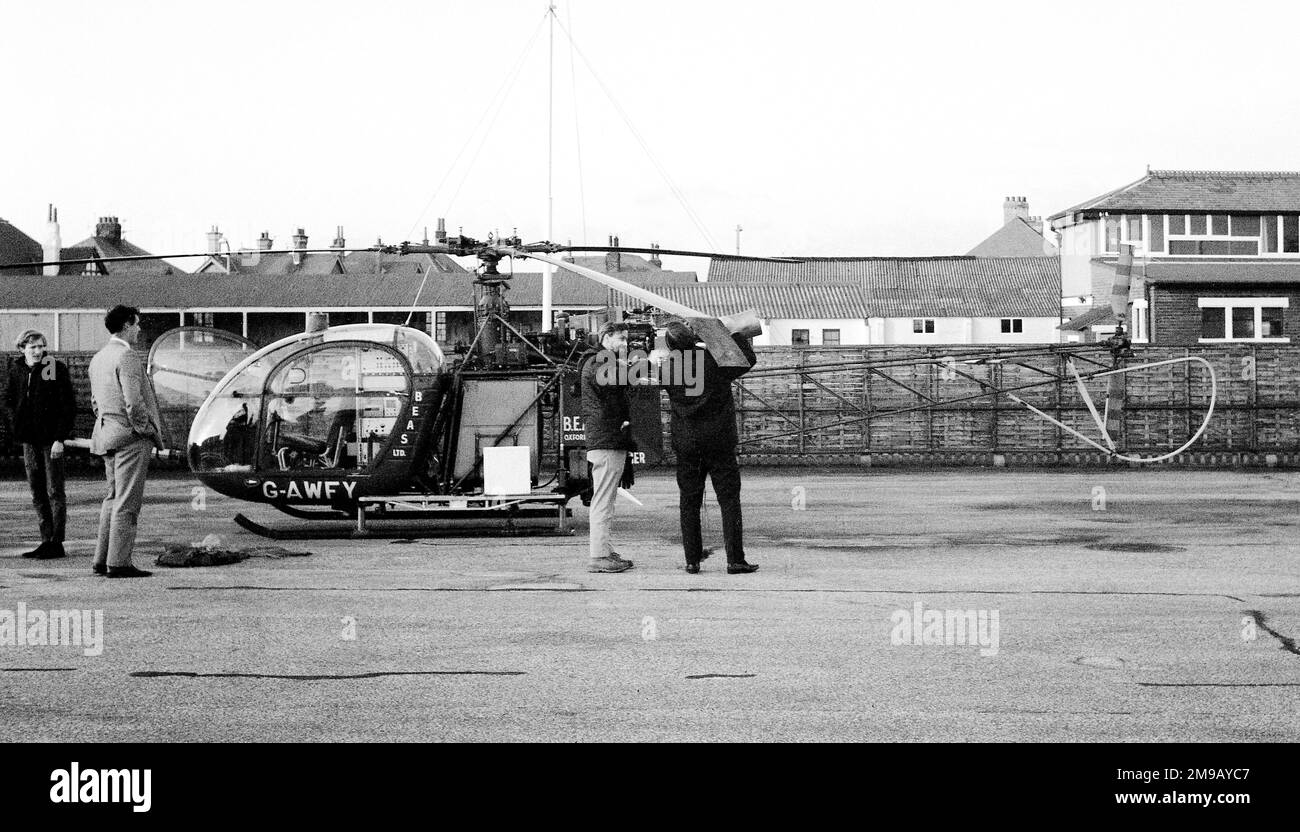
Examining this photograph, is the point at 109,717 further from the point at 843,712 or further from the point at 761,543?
the point at 761,543

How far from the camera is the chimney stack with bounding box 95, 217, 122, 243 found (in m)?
81.9

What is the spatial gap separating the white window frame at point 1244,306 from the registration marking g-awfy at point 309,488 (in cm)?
2963

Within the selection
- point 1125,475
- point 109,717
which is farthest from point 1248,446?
point 109,717

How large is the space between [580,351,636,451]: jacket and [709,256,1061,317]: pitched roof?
48670 mm

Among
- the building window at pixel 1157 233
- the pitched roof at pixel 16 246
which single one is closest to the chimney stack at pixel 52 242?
the pitched roof at pixel 16 246

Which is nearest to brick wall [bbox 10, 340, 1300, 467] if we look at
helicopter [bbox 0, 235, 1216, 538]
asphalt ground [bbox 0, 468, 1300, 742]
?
helicopter [bbox 0, 235, 1216, 538]

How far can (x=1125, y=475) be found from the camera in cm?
2573

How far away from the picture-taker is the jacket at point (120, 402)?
11062 mm

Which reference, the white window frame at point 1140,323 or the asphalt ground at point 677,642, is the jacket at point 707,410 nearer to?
the asphalt ground at point 677,642

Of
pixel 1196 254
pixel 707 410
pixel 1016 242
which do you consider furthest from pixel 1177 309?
pixel 1016 242

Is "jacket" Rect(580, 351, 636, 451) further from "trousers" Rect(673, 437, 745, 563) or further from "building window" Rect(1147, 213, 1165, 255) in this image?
"building window" Rect(1147, 213, 1165, 255)

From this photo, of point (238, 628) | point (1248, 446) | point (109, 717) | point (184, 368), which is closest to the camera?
point (109, 717)
